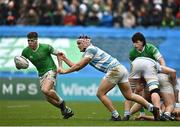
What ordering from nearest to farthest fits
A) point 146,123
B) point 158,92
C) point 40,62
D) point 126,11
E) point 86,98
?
point 146,123
point 158,92
point 40,62
point 86,98
point 126,11

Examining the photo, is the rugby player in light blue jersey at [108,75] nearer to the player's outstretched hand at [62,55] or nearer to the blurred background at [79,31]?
the player's outstretched hand at [62,55]

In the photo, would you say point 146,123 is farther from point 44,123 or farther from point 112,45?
point 112,45

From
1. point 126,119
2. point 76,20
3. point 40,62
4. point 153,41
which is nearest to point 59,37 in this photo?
point 76,20

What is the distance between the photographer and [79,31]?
107 feet

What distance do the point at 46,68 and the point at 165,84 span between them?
3.31 meters

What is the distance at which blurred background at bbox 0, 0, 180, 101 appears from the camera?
104ft

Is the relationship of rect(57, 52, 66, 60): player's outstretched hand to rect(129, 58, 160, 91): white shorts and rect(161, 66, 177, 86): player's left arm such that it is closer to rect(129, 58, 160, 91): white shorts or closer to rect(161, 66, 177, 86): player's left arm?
rect(129, 58, 160, 91): white shorts

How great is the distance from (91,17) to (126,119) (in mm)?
14561

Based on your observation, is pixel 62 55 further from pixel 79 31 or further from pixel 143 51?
pixel 79 31

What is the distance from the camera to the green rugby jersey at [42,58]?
20.9m

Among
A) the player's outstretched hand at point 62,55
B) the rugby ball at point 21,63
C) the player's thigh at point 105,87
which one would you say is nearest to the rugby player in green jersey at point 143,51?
the player's thigh at point 105,87

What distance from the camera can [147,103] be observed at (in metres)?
18.7

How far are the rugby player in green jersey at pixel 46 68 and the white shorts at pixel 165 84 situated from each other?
2.53 m

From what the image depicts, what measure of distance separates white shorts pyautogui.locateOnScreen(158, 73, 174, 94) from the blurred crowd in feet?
44.7
